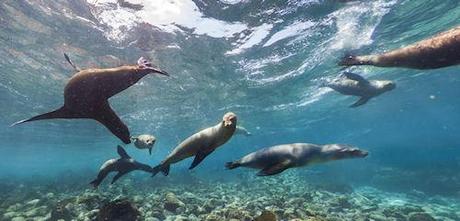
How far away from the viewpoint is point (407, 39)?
20234 millimetres

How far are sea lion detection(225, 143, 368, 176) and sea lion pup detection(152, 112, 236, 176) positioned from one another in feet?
2.44

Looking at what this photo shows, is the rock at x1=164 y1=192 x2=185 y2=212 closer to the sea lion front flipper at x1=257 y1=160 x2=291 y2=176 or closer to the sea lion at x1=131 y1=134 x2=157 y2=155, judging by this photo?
the sea lion at x1=131 y1=134 x2=157 y2=155

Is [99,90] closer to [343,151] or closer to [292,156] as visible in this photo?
[292,156]

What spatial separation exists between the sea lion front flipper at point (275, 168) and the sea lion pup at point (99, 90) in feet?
7.17

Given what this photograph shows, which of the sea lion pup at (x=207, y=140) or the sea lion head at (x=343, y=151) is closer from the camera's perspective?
the sea lion pup at (x=207, y=140)

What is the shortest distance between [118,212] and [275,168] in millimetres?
4144

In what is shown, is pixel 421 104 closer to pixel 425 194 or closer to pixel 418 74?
pixel 418 74

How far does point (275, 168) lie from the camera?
5387 mm

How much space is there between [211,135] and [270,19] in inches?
441

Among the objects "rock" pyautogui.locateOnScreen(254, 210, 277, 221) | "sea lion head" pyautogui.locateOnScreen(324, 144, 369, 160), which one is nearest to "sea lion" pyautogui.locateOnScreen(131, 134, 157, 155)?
"rock" pyautogui.locateOnScreen(254, 210, 277, 221)

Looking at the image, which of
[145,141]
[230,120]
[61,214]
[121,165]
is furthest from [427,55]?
[61,214]

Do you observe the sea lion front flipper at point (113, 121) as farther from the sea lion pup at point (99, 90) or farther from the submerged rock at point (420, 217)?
the submerged rock at point (420, 217)

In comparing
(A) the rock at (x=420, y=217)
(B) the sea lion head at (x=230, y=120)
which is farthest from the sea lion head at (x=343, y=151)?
(A) the rock at (x=420, y=217)

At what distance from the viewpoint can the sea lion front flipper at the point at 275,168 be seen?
5.29m
